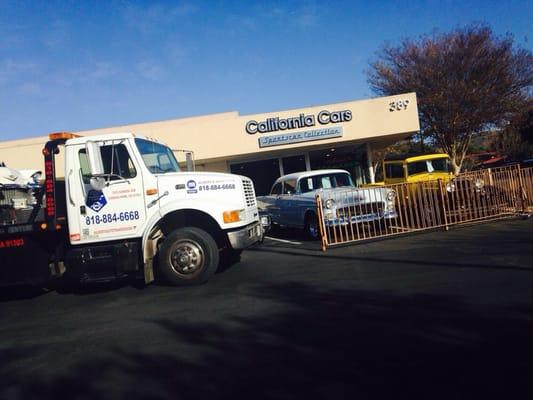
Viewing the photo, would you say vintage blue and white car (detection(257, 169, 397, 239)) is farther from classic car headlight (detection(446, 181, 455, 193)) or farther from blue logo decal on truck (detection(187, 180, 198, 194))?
blue logo decal on truck (detection(187, 180, 198, 194))

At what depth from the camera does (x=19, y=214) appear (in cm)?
693

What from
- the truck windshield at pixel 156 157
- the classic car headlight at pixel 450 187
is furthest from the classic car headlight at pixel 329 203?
the truck windshield at pixel 156 157

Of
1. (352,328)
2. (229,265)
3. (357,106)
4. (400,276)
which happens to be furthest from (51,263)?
(357,106)

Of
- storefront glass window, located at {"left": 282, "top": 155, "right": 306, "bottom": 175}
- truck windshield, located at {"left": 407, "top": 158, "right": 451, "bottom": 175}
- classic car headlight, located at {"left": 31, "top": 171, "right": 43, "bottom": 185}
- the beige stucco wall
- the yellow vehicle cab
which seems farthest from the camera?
storefront glass window, located at {"left": 282, "top": 155, "right": 306, "bottom": 175}

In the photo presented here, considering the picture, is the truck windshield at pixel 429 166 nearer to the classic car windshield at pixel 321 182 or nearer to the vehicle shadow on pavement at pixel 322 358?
Answer: the classic car windshield at pixel 321 182

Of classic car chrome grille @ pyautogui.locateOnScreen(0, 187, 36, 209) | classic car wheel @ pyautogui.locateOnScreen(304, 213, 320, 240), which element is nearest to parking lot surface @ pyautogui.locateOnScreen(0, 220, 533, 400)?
classic car chrome grille @ pyautogui.locateOnScreen(0, 187, 36, 209)

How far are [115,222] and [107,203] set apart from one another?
1.06ft

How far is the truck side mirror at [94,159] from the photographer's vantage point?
605 centimetres

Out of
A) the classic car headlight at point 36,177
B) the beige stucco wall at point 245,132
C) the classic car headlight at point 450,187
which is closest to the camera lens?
the classic car headlight at point 36,177

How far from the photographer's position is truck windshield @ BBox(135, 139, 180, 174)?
673cm

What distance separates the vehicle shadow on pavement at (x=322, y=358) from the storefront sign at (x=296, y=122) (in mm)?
16834

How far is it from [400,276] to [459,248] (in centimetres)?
232

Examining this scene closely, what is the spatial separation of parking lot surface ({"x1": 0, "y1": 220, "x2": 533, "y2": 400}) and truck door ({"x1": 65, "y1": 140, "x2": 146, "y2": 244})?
41.7 inches

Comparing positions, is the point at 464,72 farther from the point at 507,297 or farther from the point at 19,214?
the point at 19,214
